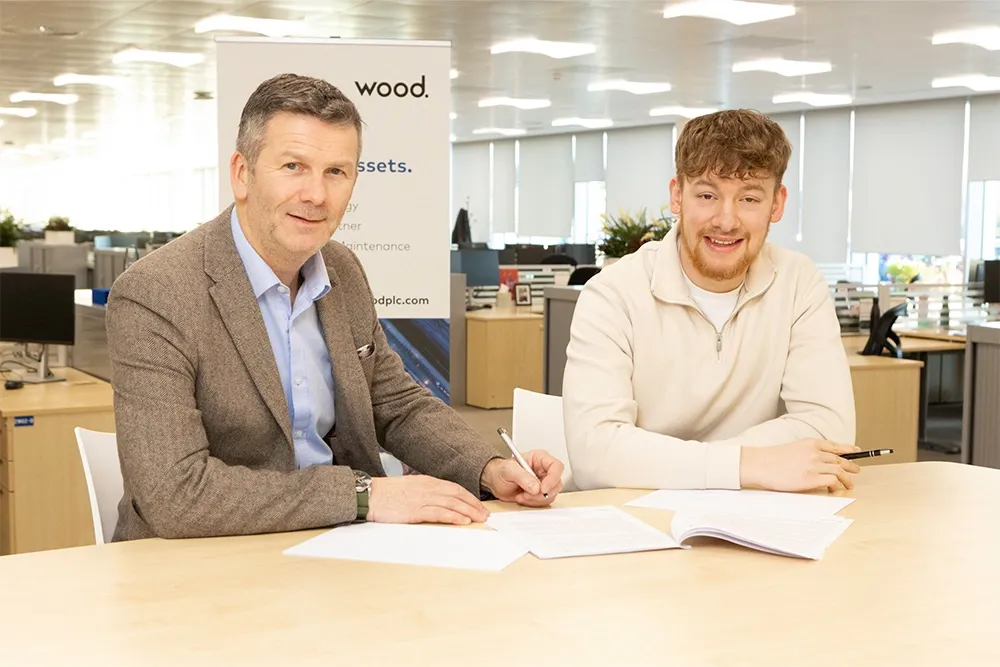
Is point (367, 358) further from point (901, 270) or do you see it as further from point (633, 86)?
point (901, 270)

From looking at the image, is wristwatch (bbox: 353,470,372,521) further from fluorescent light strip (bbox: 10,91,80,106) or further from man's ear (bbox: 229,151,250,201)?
fluorescent light strip (bbox: 10,91,80,106)

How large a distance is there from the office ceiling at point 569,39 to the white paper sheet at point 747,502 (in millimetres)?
6422

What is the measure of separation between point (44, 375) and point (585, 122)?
1272 cm

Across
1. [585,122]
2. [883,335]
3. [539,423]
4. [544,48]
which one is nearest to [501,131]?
[585,122]

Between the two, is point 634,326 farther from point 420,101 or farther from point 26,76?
point 26,76

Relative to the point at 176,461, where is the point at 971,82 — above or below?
above

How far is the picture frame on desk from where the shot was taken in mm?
9508

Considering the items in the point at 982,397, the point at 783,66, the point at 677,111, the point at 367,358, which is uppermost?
the point at 677,111

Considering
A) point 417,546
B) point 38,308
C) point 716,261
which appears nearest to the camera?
point 417,546

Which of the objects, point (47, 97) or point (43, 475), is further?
point (47, 97)

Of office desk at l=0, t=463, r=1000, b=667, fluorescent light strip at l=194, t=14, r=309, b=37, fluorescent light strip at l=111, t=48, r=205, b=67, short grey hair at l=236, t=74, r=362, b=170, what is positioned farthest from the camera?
fluorescent light strip at l=111, t=48, r=205, b=67

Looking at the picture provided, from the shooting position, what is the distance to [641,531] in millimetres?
1732

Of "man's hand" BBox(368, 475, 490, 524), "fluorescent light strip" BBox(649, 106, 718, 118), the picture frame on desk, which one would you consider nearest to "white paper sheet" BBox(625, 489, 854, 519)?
"man's hand" BBox(368, 475, 490, 524)

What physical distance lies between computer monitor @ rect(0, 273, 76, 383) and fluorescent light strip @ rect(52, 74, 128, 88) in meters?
8.07
